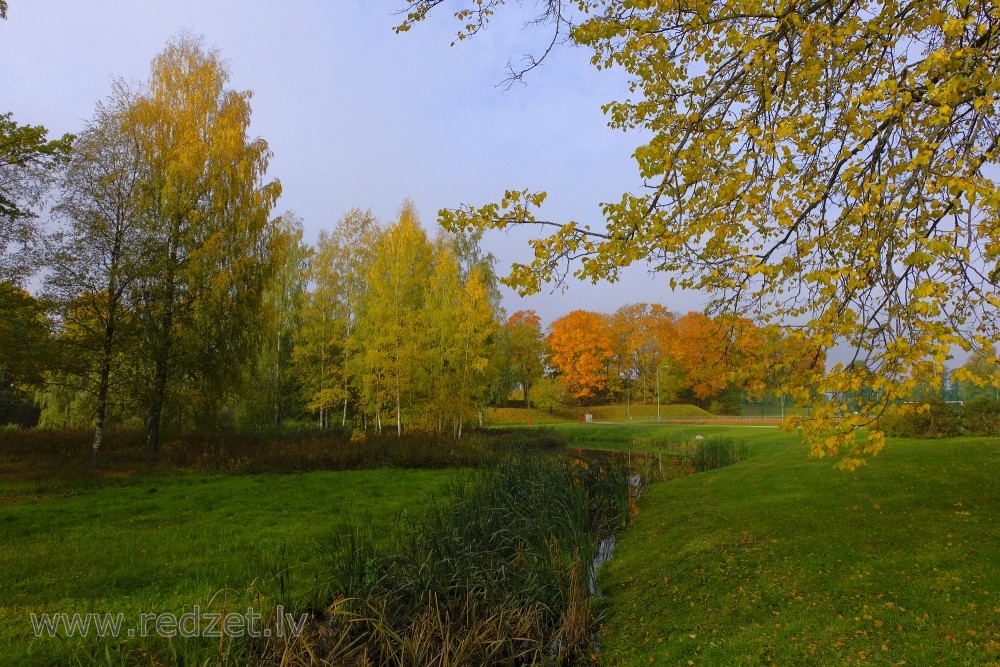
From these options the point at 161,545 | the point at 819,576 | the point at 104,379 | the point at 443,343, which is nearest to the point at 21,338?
the point at 104,379

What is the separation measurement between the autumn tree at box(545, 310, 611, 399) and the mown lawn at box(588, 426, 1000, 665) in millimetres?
30267

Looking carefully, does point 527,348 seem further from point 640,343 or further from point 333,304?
point 333,304

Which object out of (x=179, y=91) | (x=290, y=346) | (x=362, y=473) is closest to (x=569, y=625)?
(x=362, y=473)

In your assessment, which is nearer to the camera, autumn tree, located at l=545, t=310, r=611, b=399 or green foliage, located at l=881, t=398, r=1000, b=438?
green foliage, located at l=881, t=398, r=1000, b=438

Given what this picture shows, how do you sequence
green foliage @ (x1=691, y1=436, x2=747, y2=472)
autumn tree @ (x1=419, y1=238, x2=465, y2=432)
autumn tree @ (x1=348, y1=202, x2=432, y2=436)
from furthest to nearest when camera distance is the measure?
autumn tree @ (x1=419, y1=238, x2=465, y2=432), autumn tree @ (x1=348, y1=202, x2=432, y2=436), green foliage @ (x1=691, y1=436, x2=747, y2=472)

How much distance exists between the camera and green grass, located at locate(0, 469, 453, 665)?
405 cm

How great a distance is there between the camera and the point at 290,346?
23078mm

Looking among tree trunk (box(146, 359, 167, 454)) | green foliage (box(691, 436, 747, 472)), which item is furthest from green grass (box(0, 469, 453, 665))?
green foliage (box(691, 436, 747, 472))

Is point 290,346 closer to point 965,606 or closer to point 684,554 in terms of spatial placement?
point 684,554

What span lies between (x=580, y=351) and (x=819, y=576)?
115ft

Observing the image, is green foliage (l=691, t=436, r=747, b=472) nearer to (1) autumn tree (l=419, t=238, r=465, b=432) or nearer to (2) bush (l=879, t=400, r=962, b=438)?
(2) bush (l=879, t=400, r=962, b=438)

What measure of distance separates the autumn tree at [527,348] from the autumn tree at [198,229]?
89.1 feet

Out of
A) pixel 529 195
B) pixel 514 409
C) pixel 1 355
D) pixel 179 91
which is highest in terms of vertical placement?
pixel 179 91

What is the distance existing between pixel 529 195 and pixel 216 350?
43.5 feet
